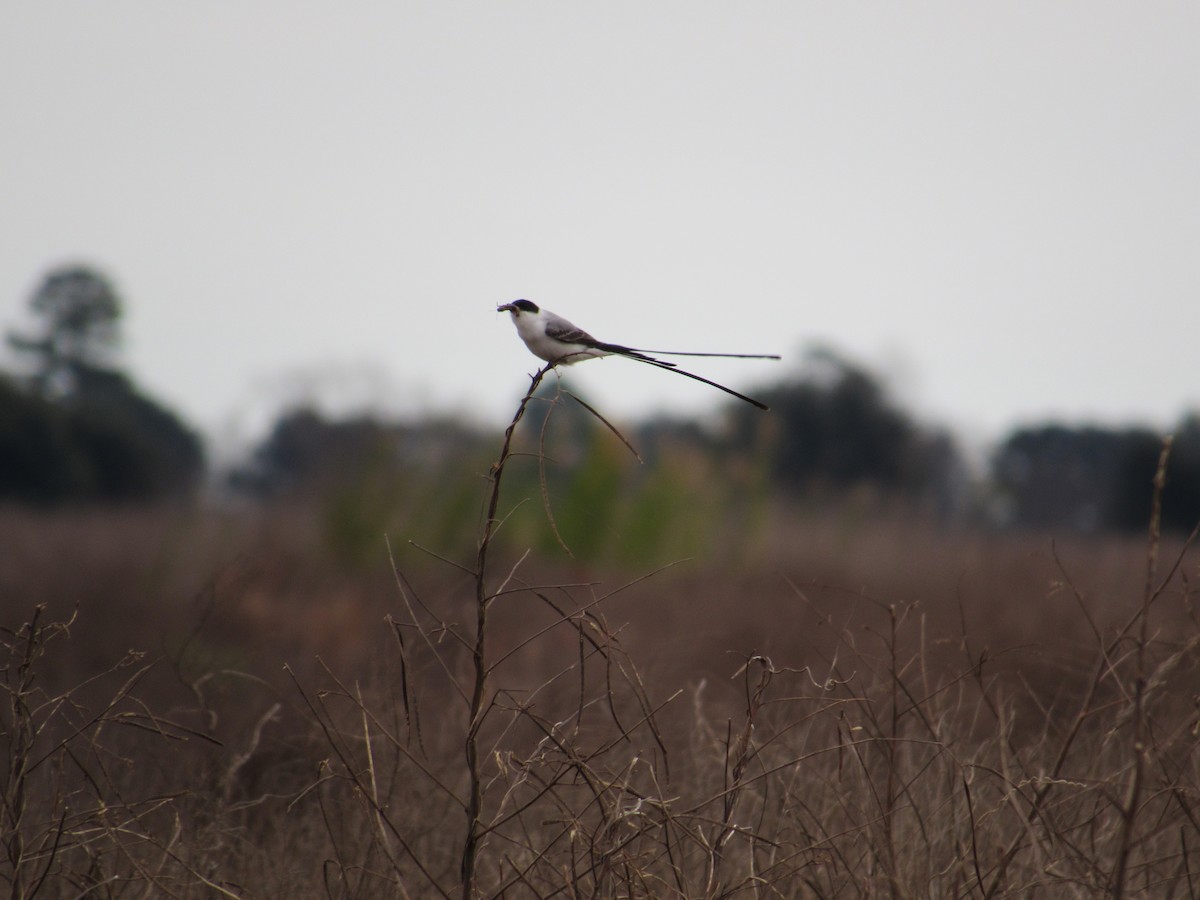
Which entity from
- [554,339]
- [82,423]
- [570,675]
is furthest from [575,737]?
[82,423]

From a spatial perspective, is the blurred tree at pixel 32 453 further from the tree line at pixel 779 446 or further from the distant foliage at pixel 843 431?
the distant foliage at pixel 843 431

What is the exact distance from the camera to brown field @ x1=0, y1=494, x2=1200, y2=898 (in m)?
2.06

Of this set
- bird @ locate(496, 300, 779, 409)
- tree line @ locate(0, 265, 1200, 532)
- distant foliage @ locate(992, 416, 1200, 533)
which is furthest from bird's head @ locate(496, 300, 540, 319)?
distant foliage @ locate(992, 416, 1200, 533)

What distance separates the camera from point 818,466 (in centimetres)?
2805

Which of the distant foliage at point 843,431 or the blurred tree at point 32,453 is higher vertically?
the distant foliage at point 843,431

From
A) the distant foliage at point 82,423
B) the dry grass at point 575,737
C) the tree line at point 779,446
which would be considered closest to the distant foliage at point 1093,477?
the tree line at point 779,446

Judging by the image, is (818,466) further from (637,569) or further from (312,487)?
(312,487)

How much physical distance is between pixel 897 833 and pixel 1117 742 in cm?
122

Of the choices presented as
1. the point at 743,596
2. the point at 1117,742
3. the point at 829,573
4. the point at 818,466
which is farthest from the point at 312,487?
the point at 818,466

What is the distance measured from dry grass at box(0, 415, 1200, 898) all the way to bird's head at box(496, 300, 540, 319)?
2.61 ft

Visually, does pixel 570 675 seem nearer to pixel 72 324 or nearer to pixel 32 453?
pixel 32 453

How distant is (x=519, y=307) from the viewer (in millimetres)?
2910

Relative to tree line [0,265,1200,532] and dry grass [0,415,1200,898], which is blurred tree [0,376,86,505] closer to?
tree line [0,265,1200,532]

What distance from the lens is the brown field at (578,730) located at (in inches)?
81.3
